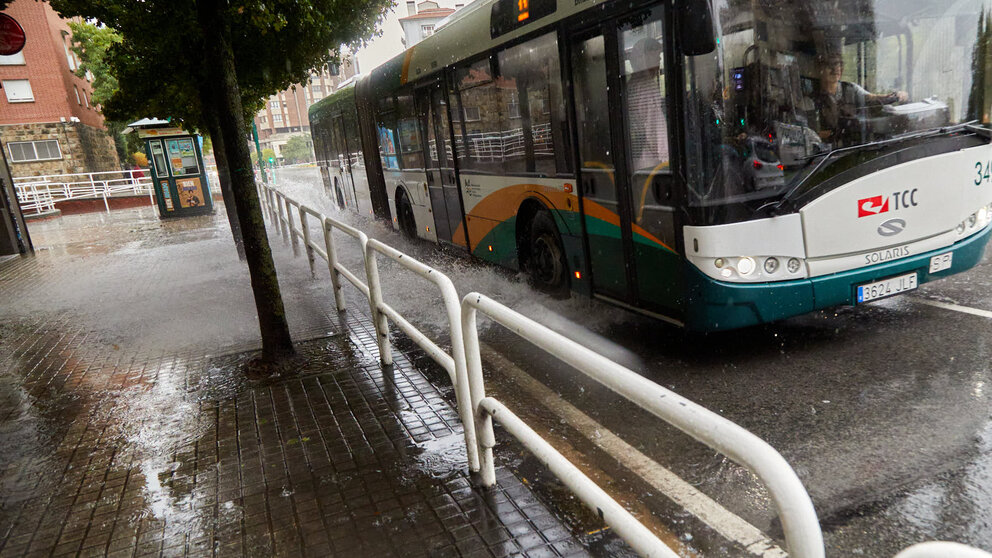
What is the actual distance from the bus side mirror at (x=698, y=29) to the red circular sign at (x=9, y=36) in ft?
27.6

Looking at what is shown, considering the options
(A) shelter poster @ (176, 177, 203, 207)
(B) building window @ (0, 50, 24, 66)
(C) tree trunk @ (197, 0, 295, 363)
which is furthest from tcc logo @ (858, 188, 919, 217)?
(B) building window @ (0, 50, 24, 66)

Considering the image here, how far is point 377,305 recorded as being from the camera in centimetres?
524

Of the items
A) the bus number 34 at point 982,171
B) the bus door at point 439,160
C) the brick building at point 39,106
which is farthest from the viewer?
the brick building at point 39,106

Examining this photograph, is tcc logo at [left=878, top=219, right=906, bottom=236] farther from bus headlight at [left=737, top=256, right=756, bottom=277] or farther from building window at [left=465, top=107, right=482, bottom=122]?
building window at [left=465, top=107, right=482, bottom=122]

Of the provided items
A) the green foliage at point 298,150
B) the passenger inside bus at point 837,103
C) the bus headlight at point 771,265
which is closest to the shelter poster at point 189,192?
the bus headlight at point 771,265

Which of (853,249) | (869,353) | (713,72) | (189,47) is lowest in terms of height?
(869,353)

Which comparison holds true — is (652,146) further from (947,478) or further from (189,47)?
(189,47)

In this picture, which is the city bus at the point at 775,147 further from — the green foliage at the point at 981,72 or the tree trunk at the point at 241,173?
the tree trunk at the point at 241,173

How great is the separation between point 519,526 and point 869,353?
Answer: 3.17m

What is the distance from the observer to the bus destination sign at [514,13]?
6.00m

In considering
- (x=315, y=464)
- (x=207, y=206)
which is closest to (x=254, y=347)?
(x=315, y=464)

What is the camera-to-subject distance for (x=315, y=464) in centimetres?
380

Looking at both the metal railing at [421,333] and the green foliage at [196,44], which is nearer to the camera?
the metal railing at [421,333]

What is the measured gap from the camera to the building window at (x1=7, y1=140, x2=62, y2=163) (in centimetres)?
3700
